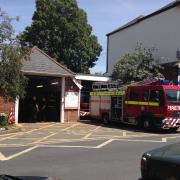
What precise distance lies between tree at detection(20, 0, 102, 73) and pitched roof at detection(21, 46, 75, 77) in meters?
21.9

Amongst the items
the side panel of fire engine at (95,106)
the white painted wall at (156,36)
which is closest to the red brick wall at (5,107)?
the side panel of fire engine at (95,106)

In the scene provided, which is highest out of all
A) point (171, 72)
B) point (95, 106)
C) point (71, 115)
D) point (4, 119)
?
point (171, 72)

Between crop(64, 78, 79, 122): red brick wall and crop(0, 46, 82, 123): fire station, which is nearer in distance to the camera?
crop(0, 46, 82, 123): fire station

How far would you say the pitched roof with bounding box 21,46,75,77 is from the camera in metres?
29.2

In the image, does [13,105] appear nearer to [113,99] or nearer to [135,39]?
[113,99]

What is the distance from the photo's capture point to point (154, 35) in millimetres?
39531

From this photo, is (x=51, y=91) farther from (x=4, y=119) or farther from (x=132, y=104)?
(x=132, y=104)

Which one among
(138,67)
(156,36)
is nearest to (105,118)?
(138,67)

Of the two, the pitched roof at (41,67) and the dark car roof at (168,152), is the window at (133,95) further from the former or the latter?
the dark car roof at (168,152)

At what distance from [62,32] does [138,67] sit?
791 inches

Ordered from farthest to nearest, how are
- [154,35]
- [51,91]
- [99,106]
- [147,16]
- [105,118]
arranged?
[147,16] → [154,35] → [51,91] → [99,106] → [105,118]

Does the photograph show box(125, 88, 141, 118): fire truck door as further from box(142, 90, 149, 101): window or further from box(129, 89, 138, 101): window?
box(142, 90, 149, 101): window

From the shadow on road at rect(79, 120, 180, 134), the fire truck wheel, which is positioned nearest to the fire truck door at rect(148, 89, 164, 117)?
the fire truck wheel

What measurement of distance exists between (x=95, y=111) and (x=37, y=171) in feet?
64.6
